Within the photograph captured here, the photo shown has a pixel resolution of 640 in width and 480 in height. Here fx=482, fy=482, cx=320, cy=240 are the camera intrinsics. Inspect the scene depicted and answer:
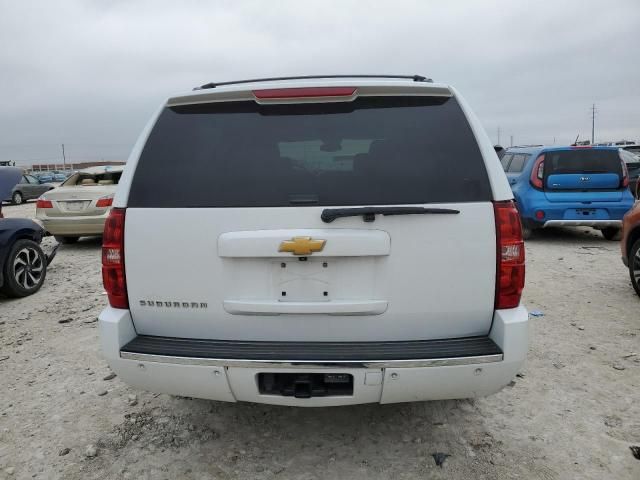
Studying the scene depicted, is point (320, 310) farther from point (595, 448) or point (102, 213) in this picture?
point (102, 213)

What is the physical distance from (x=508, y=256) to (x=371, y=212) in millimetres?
696

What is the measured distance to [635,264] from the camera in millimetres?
5543

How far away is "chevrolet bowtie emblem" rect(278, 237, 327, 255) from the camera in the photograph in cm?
222

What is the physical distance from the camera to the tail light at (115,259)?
2389mm

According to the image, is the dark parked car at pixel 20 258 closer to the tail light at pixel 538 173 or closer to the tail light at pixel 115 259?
the tail light at pixel 115 259

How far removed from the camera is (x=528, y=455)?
8.86 feet

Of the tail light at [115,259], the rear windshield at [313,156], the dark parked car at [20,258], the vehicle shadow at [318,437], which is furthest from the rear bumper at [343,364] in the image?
the dark parked car at [20,258]

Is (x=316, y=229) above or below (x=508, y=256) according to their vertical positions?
above

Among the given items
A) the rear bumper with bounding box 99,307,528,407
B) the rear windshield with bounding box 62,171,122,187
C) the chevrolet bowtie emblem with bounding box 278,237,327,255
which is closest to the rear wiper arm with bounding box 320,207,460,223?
the chevrolet bowtie emblem with bounding box 278,237,327,255

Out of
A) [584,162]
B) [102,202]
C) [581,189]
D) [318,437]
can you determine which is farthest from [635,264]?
[102,202]

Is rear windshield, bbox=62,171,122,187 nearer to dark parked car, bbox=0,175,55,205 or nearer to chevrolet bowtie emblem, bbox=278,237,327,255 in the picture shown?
chevrolet bowtie emblem, bbox=278,237,327,255

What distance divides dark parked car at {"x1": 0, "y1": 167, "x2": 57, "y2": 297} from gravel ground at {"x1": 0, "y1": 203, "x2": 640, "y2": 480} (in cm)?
194

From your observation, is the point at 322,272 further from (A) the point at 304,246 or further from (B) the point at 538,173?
(B) the point at 538,173

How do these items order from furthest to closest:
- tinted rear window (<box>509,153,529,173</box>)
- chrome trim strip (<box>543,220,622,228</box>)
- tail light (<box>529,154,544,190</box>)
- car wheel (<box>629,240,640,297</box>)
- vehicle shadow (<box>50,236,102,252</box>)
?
1. vehicle shadow (<box>50,236,102,252</box>)
2. tinted rear window (<box>509,153,529,173</box>)
3. tail light (<box>529,154,544,190</box>)
4. chrome trim strip (<box>543,220,622,228</box>)
5. car wheel (<box>629,240,640,297</box>)
